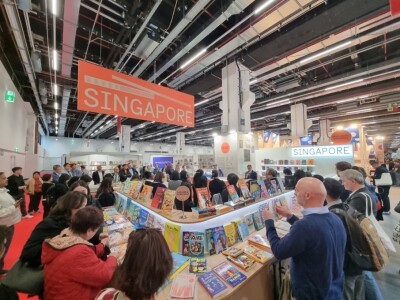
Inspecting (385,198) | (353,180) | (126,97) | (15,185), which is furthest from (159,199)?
(385,198)

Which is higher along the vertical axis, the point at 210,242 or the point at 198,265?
the point at 210,242

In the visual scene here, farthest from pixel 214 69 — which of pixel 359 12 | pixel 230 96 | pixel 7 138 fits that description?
pixel 7 138

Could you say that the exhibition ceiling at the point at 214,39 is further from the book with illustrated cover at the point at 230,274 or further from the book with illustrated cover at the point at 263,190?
the book with illustrated cover at the point at 230,274

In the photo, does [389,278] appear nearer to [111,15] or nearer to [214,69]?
[214,69]

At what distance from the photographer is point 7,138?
20.6ft

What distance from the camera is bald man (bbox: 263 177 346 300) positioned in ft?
4.54

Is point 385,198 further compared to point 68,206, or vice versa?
point 385,198

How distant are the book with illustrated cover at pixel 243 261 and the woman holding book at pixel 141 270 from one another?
1.09 meters

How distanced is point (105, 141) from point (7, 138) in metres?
16.7

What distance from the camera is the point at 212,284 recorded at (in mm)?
1593

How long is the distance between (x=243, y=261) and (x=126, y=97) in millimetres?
3247

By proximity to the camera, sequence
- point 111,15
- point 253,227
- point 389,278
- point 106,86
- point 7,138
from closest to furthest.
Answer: point 253,227 < point 389,278 < point 106,86 < point 111,15 < point 7,138

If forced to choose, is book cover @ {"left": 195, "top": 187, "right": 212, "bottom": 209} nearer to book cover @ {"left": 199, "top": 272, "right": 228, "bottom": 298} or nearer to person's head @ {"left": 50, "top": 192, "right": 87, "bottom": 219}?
book cover @ {"left": 199, "top": 272, "right": 228, "bottom": 298}

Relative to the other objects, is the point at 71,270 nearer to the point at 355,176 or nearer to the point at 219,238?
the point at 219,238
